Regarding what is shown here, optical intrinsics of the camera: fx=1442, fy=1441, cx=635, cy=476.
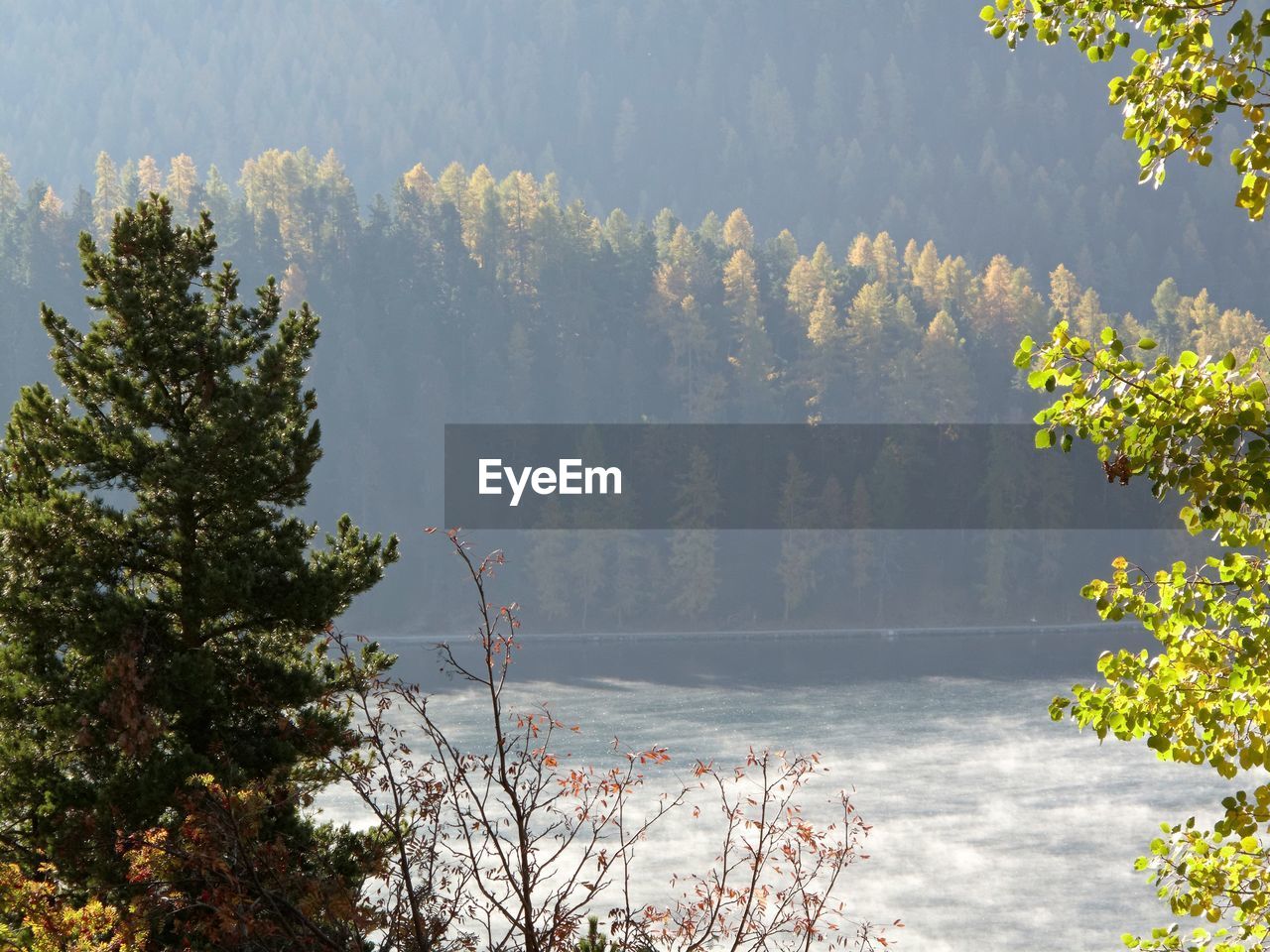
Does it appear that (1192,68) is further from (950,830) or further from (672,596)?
(672,596)

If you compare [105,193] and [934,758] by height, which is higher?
[105,193]

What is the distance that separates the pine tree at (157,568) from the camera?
33.4 feet

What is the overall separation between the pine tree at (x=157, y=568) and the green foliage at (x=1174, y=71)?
667cm

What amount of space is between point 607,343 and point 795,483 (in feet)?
77.4

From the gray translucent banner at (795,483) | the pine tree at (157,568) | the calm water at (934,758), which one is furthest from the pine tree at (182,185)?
the pine tree at (157,568)

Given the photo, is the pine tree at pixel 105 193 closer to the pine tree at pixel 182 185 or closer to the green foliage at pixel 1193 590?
the pine tree at pixel 182 185

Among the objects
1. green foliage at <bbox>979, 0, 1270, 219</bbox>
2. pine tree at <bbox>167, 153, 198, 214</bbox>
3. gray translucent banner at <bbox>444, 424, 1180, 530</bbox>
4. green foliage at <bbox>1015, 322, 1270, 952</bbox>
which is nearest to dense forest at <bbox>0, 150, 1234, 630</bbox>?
pine tree at <bbox>167, 153, 198, 214</bbox>

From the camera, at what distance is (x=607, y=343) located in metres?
93.2

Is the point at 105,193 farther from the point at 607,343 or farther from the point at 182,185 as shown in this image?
the point at 607,343

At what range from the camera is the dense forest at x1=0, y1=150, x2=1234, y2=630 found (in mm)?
75750

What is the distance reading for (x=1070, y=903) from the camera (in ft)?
83.4

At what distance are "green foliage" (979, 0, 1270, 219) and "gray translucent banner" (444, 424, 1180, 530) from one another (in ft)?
218

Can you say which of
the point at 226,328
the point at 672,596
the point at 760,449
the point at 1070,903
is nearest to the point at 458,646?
the point at 672,596

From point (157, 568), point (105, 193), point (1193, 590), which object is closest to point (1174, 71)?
point (1193, 590)
